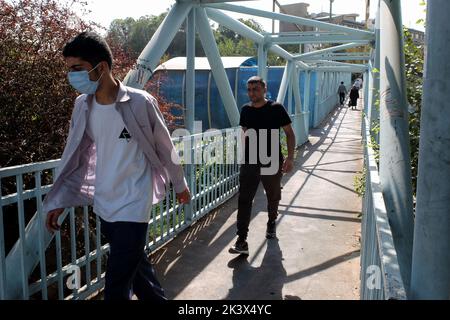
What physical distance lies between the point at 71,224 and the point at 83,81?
1278 mm

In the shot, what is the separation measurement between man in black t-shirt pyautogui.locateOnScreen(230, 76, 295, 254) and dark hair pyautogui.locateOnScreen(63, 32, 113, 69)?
7.16ft

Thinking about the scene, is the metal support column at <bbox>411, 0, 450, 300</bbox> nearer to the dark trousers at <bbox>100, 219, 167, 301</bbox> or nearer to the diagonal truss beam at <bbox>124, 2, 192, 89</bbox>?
the dark trousers at <bbox>100, 219, 167, 301</bbox>

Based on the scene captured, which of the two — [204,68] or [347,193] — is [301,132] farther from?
[347,193]

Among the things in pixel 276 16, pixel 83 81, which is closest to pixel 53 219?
pixel 83 81

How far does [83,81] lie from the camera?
236cm

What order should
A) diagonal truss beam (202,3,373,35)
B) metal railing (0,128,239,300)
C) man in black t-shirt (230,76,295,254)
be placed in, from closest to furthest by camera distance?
metal railing (0,128,239,300)
man in black t-shirt (230,76,295,254)
diagonal truss beam (202,3,373,35)

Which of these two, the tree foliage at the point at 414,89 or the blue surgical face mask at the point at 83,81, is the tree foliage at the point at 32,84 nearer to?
the blue surgical face mask at the point at 83,81

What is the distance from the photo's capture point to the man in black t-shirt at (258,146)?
4387 mm

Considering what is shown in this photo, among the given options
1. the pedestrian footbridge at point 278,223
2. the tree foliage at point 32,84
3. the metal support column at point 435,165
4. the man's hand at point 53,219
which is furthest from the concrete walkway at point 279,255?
the metal support column at point 435,165

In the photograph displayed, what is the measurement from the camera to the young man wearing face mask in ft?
7.77

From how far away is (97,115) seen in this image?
2.47 m

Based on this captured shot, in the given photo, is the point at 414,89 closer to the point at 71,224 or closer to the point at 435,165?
the point at 435,165

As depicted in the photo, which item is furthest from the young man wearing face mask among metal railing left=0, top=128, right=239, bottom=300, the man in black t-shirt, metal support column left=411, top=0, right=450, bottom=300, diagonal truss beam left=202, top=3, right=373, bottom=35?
diagonal truss beam left=202, top=3, right=373, bottom=35

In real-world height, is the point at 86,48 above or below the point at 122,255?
above
